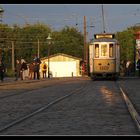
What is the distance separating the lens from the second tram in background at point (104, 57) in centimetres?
3931

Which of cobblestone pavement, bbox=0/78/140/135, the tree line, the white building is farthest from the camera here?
the tree line

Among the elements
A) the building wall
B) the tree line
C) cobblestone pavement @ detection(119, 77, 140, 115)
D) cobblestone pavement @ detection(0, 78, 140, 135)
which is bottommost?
cobblestone pavement @ detection(0, 78, 140, 135)

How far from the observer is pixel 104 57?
39.4 meters

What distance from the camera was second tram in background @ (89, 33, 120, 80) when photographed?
129ft

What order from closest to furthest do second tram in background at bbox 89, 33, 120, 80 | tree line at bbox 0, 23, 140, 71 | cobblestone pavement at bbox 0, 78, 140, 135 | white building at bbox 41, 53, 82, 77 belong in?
cobblestone pavement at bbox 0, 78, 140, 135, second tram in background at bbox 89, 33, 120, 80, white building at bbox 41, 53, 82, 77, tree line at bbox 0, 23, 140, 71

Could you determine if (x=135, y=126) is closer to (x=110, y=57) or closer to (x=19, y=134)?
(x=19, y=134)

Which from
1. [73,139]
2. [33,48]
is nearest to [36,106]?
[73,139]

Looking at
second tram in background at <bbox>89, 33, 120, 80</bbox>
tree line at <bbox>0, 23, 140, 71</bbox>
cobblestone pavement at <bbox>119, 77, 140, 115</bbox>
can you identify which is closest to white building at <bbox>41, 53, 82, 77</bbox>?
tree line at <bbox>0, 23, 140, 71</bbox>

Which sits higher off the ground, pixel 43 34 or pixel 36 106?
pixel 43 34

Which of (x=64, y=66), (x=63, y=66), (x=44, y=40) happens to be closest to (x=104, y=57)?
(x=63, y=66)

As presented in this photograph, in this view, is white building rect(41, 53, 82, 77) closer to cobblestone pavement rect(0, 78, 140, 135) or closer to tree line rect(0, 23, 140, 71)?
tree line rect(0, 23, 140, 71)

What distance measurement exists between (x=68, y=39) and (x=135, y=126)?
119 m

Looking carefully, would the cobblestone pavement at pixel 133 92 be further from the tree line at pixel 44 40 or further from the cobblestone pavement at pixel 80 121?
the tree line at pixel 44 40

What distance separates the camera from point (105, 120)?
12.8m
